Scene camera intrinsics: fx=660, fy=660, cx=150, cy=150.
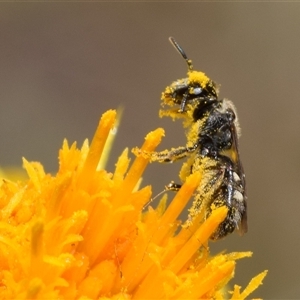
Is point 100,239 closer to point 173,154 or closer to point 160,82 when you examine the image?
point 173,154

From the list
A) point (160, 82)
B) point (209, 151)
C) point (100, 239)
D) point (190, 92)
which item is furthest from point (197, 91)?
point (160, 82)

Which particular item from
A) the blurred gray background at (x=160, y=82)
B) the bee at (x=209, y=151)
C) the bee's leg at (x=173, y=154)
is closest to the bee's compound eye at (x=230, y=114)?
the bee at (x=209, y=151)

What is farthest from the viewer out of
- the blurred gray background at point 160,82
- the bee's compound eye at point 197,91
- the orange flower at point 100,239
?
the blurred gray background at point 160,82

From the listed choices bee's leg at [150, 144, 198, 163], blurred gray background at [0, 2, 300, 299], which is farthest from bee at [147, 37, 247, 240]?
blurred gray background at [0, 2, 300, 299]

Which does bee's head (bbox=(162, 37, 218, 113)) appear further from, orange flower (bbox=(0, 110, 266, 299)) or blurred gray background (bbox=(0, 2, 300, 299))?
blurred gray background (bbox=(0, 2, 300, 299))

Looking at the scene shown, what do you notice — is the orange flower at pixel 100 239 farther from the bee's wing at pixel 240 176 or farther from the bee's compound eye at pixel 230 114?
the bee's compound eye at pixel 230 114

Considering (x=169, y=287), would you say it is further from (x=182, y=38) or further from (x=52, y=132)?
(x=182, y=38)

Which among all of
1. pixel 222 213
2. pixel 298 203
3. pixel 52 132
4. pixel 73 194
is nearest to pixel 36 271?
pixel 73 194
